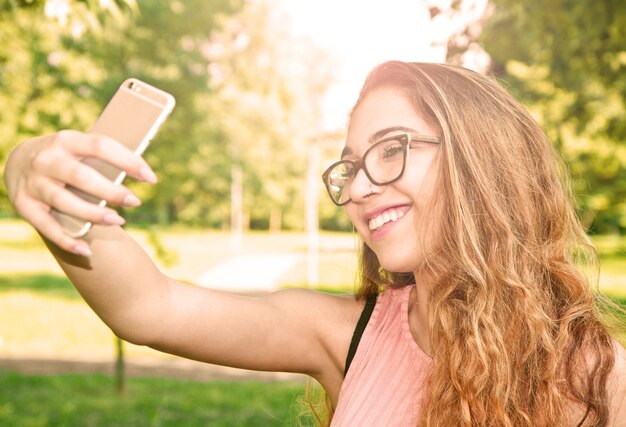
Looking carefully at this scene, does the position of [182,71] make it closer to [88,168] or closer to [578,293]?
[578,293]

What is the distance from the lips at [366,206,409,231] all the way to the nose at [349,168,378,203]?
52mm

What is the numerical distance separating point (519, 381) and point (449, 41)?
9.18 feet

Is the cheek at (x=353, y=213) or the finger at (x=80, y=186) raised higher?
the finger at (x=80, y=186)

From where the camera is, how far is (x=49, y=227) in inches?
43.9

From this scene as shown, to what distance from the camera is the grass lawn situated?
7.50 meters

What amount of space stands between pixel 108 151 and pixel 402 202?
93 cm

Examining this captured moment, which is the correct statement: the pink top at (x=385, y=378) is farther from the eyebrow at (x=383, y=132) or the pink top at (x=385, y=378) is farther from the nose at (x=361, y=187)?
the eyebrow at (x=383, y=132)

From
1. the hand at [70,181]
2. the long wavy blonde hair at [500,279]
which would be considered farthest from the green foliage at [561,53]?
the hand at [70,181]

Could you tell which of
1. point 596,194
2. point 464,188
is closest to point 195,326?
point 464,188

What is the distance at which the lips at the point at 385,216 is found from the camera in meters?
1.85

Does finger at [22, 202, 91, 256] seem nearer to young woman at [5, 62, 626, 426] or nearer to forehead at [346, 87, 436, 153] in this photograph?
young woman at [5, 62, 626, 426]

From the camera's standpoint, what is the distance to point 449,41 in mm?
4270

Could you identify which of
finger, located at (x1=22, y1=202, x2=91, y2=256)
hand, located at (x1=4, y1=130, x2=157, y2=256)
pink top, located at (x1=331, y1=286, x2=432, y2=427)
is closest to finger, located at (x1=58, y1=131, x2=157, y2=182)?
hand, located at (x1=4, y1=130, x2=157, y2=256)

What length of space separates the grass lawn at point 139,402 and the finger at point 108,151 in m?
5.92
